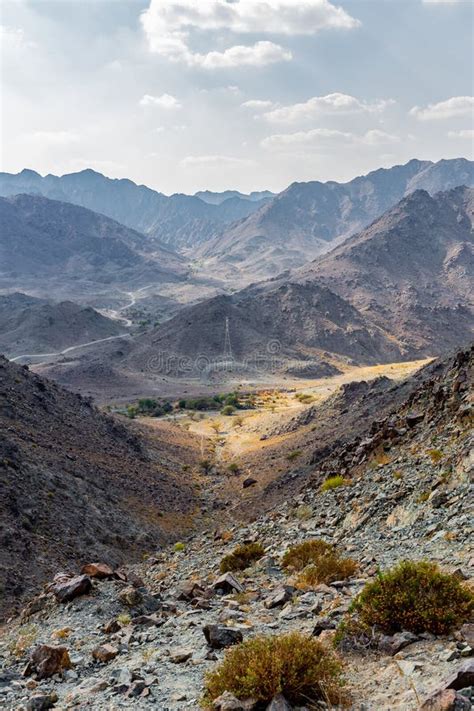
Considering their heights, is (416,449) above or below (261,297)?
below

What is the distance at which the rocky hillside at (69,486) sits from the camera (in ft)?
58.6

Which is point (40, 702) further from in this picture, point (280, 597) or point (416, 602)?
point (416, 602)

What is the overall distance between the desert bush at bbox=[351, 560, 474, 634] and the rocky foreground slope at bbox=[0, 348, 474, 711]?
18 centimetres

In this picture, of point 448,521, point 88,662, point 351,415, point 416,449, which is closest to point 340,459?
point 416,449

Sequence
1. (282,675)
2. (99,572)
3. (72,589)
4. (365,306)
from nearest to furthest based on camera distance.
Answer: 1. (282,675)
2. (72,589)
3. (99,572)
4. (365,306)

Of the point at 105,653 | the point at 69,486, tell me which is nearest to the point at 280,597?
the point at 105,653

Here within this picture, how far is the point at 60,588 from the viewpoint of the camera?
1137 cm

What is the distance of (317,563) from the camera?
9.84 m

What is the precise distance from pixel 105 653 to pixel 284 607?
262 cm

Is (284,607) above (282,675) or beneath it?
beneath

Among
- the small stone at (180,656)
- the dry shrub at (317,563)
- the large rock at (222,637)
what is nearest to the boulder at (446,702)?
the large rock at (222,637)

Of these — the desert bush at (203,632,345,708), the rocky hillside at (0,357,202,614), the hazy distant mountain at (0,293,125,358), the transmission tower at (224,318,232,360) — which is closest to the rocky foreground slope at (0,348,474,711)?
the desert bush at (203,632,345,708)

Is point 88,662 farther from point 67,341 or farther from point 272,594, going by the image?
point 67,341

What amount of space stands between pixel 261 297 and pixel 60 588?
112m
